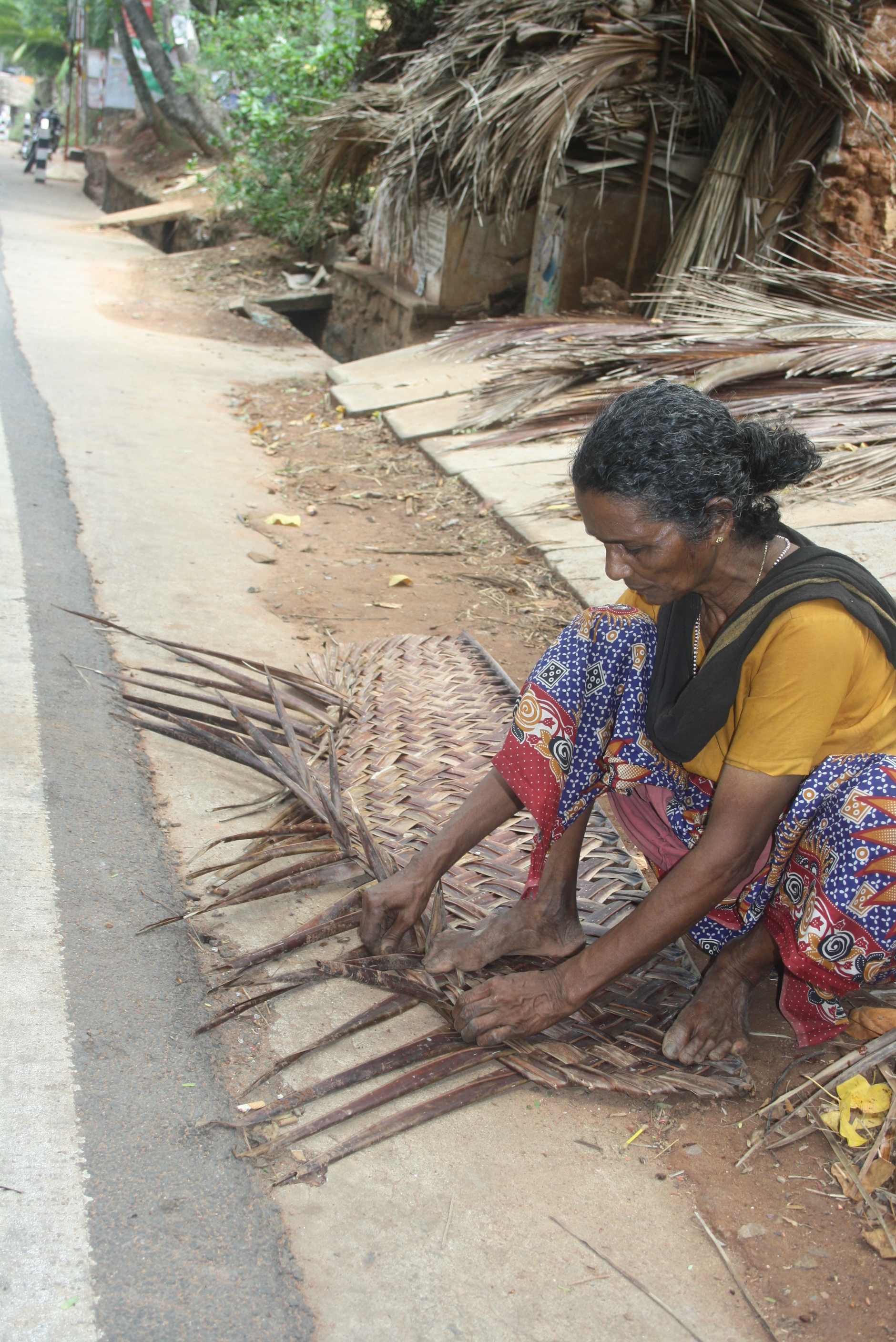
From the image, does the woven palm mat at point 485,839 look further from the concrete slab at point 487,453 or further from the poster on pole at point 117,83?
the poster on pole at point 117,83

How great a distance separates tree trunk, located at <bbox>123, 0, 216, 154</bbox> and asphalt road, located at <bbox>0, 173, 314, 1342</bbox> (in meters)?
16.5

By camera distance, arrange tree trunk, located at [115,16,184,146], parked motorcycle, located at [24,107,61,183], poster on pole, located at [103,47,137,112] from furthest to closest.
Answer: poster on pole, located at [103,47,137,112] < parked motorcycle, located at [24,107,61,183] < tree trunk, located at [115,16,184,146]

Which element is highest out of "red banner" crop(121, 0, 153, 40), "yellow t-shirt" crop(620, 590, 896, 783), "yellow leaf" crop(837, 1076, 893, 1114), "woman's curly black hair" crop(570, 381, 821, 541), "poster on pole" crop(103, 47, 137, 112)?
"red banner" crop(121, 0, 153, 40)

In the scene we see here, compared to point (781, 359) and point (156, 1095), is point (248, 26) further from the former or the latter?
point (156, 1095)

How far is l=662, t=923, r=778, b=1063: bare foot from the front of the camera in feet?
5.83

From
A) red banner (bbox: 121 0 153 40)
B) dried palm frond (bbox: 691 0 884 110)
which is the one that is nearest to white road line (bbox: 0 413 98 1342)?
dried palm frond (bbox: 691 0 884 110)

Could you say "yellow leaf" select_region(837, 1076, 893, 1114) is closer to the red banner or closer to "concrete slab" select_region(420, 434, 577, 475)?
"concrete slab" select_region(420, 434, 577, 475)

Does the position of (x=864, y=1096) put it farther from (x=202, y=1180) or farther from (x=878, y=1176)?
(x=202, y=1180)

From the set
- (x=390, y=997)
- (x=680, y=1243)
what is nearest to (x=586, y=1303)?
(x=680, y=1243)

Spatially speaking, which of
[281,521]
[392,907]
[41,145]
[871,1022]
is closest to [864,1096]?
[871,1022]

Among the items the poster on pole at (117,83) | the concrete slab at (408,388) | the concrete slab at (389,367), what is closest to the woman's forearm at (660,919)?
the concrete slab at (408,388)

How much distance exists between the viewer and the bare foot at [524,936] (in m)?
1.91

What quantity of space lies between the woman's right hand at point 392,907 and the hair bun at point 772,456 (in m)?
0.85

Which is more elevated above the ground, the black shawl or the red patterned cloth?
the black shawl
